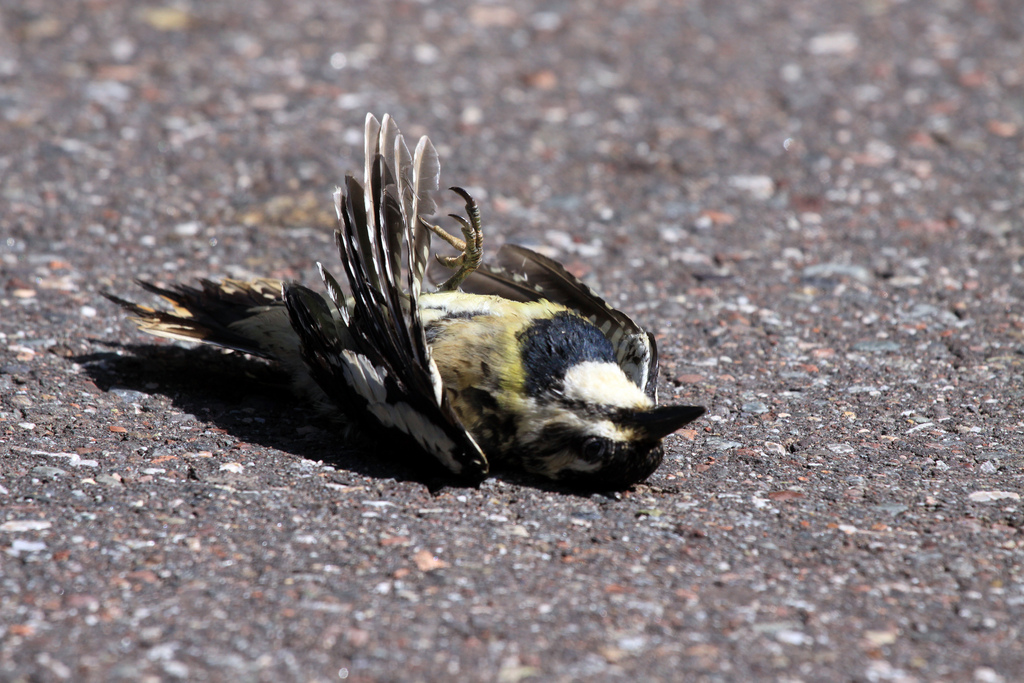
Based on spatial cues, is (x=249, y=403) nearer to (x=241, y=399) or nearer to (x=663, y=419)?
(x=241, y=399)

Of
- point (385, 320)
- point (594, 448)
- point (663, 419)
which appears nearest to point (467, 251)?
point (385, 320)

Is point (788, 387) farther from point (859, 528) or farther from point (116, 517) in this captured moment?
point (116, 517)

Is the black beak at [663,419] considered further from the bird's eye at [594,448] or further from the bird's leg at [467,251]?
the bird's leg at [467,251]

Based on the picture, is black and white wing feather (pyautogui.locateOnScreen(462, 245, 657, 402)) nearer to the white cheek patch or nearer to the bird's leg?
the bird's leg

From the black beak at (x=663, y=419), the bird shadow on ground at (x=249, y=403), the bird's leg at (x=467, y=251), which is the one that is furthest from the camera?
the bird's leg at (x=467, y=251)

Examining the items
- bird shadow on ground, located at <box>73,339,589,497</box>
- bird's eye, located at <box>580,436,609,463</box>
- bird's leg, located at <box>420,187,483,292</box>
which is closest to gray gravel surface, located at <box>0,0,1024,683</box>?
bird shadow on ground, located at <box>73,339,589,497</box>

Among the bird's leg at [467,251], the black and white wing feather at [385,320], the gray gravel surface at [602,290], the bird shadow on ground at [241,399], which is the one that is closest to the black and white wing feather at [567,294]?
the bird's leg at [467,251]

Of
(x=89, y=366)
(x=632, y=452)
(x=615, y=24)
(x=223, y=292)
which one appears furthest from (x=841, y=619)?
(x=615, y=24)
